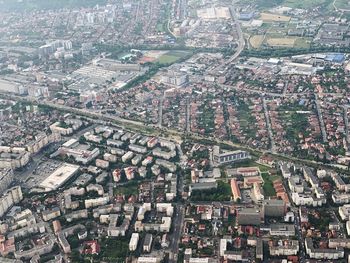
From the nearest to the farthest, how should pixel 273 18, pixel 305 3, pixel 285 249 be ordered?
pixel 285 249, pixel 273 18, pixel 305 3

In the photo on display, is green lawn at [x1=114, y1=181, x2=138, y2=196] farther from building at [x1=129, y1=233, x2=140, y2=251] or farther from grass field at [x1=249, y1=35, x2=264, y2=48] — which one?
grass field at [x1=249, y1=35, x2=264, y2=48]

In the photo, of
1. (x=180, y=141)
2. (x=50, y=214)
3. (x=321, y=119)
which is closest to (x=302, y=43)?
(x=321, y=119)

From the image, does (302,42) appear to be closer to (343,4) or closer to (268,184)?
(343,4)

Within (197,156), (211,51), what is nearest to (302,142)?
(197,156)

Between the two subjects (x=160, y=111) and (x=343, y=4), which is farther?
(x=343, y=4)

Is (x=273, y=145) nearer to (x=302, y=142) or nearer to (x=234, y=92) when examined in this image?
(x=302, y=142)

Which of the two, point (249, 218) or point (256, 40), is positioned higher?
point (256, 40)

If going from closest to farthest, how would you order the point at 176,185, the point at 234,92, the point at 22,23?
the point at 176,185 < the point at 234,92 < the point at 22,23

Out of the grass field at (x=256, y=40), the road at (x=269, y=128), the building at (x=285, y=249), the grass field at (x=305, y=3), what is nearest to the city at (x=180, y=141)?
the building at (x=285, y=249)
